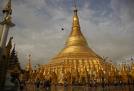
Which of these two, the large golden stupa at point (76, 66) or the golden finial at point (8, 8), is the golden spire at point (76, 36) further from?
the golden finial at point (8, 8)

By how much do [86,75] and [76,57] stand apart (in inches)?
491

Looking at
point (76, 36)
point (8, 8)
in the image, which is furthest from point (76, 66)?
point (8, 8)

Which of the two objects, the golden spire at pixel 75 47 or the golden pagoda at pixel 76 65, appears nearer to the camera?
the golden pagoda at pixel 76 65

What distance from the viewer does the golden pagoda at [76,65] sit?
4388 cm

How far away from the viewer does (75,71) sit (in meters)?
47.0

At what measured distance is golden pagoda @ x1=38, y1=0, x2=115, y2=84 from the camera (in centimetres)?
4388

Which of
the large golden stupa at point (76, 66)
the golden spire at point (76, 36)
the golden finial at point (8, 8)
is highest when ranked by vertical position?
the golden spire at point (76, 36)

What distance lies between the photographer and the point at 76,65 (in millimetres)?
53250

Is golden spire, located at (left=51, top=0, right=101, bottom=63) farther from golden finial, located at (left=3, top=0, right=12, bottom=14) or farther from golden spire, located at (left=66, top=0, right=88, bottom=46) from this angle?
golden finial, located at (left=3, top=0, right=12, bottom=14)

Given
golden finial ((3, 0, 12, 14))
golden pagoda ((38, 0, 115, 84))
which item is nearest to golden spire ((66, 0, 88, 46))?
golden pagoda ((38, 0, 115, 84))

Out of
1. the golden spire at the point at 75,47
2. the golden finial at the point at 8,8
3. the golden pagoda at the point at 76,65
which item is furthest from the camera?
the golden spire at the point at 75,47

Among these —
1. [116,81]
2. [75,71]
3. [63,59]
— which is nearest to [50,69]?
[63,59]

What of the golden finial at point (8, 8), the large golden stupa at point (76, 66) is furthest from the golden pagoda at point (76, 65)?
the golden finial at point (8, 8)

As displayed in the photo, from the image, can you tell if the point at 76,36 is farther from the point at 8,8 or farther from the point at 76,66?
the point at 8,8
